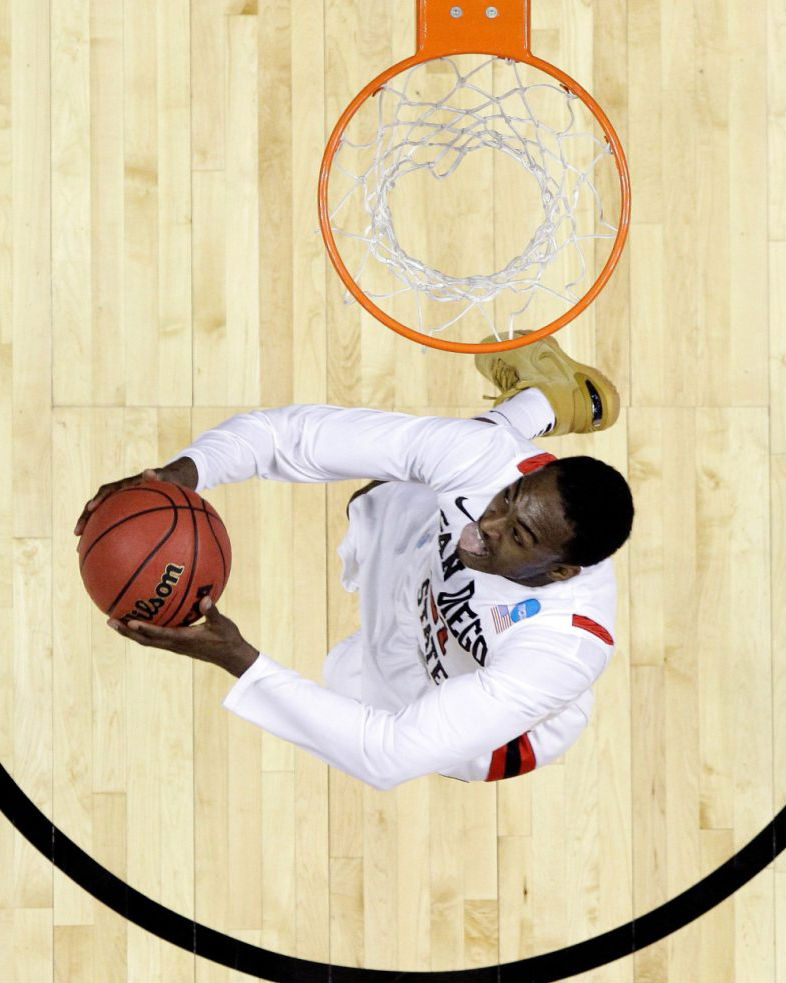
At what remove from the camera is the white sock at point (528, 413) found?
8.53 ft

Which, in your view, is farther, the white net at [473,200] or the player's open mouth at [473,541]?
the white net at [473,200]

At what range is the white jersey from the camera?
211 cm

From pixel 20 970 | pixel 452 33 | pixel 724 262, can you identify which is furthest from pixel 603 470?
pixel 20 970

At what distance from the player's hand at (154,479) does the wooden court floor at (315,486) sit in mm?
849

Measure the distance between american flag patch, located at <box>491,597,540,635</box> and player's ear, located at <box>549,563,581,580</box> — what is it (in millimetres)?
86

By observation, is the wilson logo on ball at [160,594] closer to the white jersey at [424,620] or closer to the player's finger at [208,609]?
the player's finger at [208,609]

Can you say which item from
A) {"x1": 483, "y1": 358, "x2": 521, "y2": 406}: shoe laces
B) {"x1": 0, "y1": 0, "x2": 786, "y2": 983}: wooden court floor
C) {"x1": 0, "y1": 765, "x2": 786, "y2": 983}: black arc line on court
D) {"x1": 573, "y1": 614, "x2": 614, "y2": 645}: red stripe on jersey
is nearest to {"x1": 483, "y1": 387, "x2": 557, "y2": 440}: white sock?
{"x1": 483, "y1": 358, "x2": 521, "y2": 406}: shoe laces

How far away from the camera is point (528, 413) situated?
263 centimetres

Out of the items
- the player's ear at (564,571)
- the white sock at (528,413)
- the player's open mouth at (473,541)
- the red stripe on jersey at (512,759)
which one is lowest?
the red stripe on jersey at (512,759)

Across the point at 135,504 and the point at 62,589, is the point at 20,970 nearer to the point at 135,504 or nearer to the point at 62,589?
the point at 62,589

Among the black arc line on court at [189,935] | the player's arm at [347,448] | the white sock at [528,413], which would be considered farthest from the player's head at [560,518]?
the black arc line on court at [189,935]

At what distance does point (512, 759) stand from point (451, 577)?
535 millimetres

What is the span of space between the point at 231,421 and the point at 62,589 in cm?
99

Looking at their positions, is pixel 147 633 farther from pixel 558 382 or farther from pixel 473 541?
pixel 558 382
